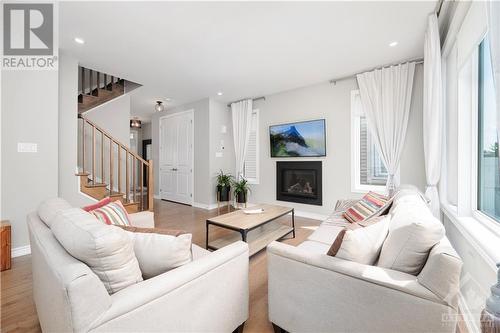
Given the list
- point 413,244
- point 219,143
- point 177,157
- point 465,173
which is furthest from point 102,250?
point 177,157

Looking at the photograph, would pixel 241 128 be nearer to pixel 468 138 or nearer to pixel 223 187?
pixel 223 187

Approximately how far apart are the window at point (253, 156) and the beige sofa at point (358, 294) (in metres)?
3.72

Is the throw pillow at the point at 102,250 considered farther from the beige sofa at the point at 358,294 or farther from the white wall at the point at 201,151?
the white wall at the point at 201,151

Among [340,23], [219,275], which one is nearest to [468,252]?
[219,275]

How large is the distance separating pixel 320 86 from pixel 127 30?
10.5ft

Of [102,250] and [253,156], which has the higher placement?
[253,156]

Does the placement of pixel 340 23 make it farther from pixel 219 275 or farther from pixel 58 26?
pixel 58 26

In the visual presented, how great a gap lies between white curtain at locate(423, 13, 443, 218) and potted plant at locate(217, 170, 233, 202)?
3661mm

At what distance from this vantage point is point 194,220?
408 cm

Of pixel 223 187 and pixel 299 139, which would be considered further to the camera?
pixel 223 187

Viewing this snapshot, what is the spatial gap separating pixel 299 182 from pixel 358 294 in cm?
337

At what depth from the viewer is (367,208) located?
2312mm

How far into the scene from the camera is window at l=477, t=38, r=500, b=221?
161 cm

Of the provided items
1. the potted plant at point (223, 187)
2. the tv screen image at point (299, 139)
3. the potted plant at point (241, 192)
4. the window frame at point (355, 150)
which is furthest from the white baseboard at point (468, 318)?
the potted plant at point (223, 187)
